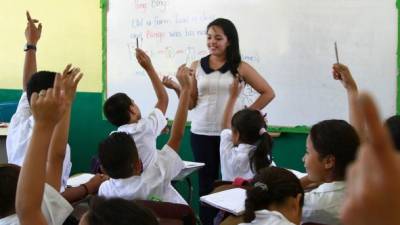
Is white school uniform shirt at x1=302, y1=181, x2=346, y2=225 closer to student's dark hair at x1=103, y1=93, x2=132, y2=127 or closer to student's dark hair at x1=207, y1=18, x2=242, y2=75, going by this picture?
student's dark hair at x1=103, y1=93, x2=132, y2=127

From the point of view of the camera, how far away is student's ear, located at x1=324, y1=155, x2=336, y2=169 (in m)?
1.72

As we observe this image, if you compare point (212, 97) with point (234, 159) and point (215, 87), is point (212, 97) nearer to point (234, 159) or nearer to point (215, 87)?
point (215, 87)

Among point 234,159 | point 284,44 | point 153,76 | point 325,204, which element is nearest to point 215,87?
point 153,76

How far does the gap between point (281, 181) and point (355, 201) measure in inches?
49.7

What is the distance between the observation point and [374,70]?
3258 millimetres

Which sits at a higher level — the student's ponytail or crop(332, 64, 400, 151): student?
crop(332, 64, 400, 151): student

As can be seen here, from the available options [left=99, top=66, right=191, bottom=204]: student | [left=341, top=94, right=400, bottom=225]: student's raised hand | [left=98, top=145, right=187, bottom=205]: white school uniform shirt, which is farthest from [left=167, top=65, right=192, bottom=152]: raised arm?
[left=341, top=94, right=400, bottom=225]: student's raised hand

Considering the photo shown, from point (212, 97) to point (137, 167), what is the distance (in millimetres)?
1057

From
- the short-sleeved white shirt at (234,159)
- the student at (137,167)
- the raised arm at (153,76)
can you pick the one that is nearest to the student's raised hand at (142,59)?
the raised arm at (153,76)

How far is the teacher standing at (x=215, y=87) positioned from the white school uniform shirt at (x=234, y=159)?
380 mm

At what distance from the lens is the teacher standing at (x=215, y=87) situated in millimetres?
3059

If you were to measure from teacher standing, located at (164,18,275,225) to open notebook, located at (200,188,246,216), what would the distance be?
96cm

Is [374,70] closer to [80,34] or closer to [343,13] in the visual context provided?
[343,13]

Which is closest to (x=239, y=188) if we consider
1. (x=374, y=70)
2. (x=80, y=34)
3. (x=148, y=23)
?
(x=374, y=70)
